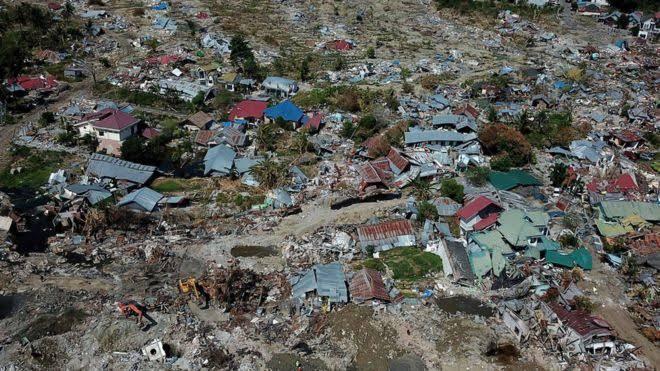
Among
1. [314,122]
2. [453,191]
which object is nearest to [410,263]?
[453,191]

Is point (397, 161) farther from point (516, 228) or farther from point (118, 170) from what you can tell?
point (118, 170)

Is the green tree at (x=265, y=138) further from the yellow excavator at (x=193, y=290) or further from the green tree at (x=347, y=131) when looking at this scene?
the yellow excavator at (x=193, y=290)

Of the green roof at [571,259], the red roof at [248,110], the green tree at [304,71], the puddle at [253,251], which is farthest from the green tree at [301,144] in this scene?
the green roof at [571,259]

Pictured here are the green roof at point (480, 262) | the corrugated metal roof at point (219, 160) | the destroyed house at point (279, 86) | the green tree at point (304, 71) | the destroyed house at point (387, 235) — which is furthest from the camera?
the green tree at point (304, 71)

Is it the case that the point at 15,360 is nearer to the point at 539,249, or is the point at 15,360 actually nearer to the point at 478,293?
the point at 478,293

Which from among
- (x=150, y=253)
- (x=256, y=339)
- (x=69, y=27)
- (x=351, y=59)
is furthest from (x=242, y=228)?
(x=69, y=27)

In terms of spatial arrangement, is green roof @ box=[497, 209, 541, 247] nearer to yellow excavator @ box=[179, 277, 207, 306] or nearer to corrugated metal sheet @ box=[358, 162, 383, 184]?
corrugated metal sheet @ box=[358, 162, 383, 184]
